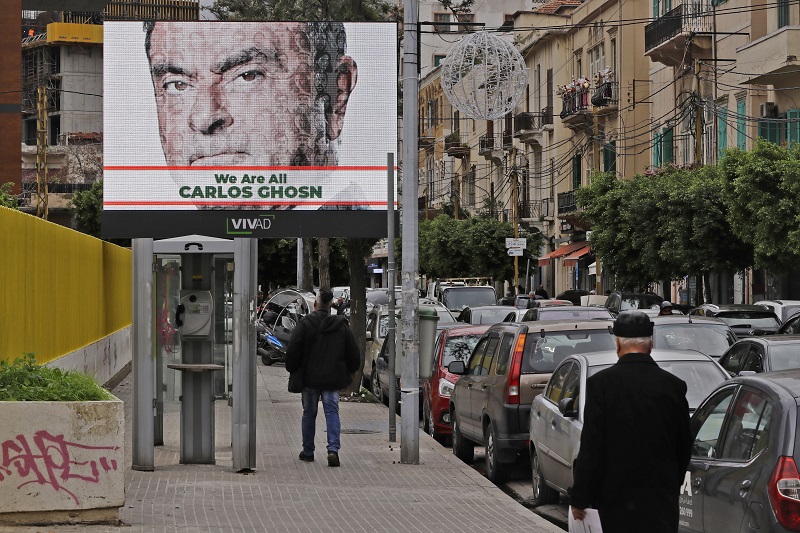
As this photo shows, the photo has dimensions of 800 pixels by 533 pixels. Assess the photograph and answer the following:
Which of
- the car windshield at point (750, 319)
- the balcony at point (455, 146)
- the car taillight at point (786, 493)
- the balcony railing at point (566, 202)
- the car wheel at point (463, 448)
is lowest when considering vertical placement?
the car wheel at point (463, 448)

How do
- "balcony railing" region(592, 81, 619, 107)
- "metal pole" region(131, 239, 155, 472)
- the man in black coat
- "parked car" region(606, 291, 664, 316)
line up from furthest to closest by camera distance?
"balcony railing" region(592, 81, 619, 107) < "parked car" region(606, 291, 664, 316) < "metal pole" region(131, 239, 155, 472) < the man in black coat

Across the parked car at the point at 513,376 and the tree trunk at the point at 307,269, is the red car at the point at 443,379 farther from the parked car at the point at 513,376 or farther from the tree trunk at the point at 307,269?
the tree trunk at the point at 307,269

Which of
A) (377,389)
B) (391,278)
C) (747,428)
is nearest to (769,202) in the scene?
(377,389)

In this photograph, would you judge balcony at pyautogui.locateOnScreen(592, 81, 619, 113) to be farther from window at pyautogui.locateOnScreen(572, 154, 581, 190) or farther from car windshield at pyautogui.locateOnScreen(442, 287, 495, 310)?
car windshield at pyautogui.locateOnScreen(442, 287, 495, 310)

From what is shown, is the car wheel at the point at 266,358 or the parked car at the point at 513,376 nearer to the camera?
the parked car at the point at 513,376

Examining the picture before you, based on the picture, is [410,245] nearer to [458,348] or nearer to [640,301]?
[458,348]

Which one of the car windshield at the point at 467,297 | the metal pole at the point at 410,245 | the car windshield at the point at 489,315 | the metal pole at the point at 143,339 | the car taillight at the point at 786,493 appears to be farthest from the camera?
the car windshield at the point at 467,297

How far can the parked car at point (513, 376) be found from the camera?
13.9m

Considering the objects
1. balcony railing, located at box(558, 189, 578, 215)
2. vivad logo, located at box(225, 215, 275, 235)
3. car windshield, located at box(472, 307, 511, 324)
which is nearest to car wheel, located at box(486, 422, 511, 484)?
vivad logo, located at box(225, 215, 275, 235)

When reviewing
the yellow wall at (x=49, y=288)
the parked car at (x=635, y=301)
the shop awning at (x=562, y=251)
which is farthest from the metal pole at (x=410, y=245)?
the shop awning at (x=562, y=251)

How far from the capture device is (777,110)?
121ft

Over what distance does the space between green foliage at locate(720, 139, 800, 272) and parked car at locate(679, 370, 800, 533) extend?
22.2 metres

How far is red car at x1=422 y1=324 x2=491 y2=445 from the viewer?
59.7 feet

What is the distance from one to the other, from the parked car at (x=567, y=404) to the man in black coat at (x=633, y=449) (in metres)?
4.67
